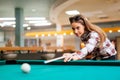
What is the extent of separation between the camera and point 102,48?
2.93 metres

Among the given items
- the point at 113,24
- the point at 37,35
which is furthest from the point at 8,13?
the point at 113,24

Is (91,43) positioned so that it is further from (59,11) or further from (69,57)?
(59,11)

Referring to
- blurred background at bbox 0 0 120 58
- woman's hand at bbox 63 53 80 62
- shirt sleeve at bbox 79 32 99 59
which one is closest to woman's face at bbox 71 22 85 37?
shirt sleeve at bbox 79 32 99 59

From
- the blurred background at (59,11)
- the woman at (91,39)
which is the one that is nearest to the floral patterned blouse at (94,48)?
the woman at (91,39)

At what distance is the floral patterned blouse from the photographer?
2.77 meters

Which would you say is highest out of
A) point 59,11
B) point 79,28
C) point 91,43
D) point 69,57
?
point 59,11

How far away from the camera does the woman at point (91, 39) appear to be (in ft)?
9.09

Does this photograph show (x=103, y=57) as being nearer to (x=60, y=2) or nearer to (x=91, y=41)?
(x=91, y=41)

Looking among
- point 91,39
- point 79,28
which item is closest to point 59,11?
point 79,28

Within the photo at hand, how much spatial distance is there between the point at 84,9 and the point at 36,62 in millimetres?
7763

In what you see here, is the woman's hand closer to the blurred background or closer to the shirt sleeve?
the shirt sleeve

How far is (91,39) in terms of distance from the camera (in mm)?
2781

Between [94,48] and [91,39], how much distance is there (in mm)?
205

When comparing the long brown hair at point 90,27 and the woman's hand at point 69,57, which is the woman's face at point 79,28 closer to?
the long brown hair at point 90,27
